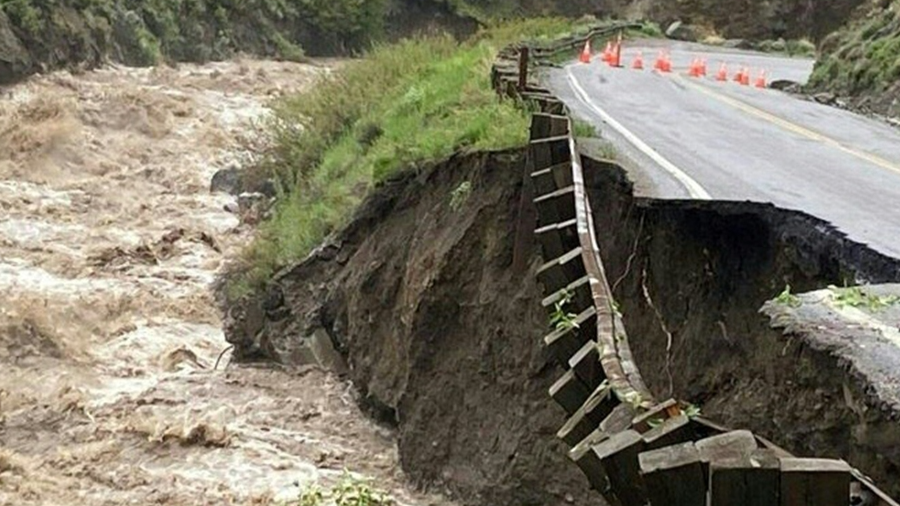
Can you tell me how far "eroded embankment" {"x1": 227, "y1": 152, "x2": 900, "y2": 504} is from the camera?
258 inches

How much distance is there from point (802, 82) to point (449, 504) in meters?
14.2

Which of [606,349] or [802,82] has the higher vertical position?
[606,349]

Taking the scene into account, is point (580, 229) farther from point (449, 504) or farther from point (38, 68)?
point (38, 68)

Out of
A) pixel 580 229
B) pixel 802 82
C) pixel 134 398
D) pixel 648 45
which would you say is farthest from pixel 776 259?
pixel 648 45

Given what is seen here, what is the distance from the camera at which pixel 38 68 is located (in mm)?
31391

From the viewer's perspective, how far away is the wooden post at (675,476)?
3123mm

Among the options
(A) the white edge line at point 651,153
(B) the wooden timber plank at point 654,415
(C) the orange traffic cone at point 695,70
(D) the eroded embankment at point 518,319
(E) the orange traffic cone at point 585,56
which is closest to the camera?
(B) the wooden timber plank at point 654,415

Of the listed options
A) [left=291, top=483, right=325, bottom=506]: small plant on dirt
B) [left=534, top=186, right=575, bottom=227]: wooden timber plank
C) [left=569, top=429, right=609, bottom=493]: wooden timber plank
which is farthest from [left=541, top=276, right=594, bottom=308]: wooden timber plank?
[left=291, top=483, right=325, bottom=506]: small plant on dirt

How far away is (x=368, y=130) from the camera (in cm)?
1694

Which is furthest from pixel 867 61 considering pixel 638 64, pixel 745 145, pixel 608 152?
pixel 608 152

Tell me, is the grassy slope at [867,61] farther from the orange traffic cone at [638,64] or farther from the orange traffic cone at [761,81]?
the orange traffic cone at [638,64]

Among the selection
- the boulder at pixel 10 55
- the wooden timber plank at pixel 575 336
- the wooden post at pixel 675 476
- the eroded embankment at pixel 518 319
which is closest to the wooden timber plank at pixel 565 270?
the wooden timber plank at pixel 575 336

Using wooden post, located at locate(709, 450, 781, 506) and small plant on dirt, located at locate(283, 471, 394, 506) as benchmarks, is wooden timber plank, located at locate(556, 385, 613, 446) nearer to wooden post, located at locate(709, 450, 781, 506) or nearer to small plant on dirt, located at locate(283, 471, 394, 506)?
wooden post, located at locate(709, 450, 781, 506)

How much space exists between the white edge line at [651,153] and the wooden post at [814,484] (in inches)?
222
